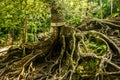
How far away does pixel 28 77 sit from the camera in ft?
20.7

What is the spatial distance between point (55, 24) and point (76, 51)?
1.16 meters

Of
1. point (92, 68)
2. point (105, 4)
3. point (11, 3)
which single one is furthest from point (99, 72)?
point (105, 4)

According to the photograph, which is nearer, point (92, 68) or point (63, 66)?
point (92, 68)

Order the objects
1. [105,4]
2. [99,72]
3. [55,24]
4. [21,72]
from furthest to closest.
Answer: [105,4], [55,24], [21,72], [99,72]

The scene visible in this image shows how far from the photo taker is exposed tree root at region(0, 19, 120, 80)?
5450 millimetres

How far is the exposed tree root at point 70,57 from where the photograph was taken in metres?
5.45

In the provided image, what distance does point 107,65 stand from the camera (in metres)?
5.41

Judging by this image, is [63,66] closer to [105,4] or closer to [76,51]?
[76,51]

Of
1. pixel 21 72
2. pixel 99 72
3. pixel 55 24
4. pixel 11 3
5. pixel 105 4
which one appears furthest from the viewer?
pixel 105 4

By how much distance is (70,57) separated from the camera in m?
6.10

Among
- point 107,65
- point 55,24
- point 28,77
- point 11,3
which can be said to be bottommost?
point 28,77

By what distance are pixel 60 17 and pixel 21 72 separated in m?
1.62

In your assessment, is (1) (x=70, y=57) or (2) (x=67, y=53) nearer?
(1) (x=70, y=57)

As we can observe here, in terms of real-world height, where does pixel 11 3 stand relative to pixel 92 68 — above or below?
above
